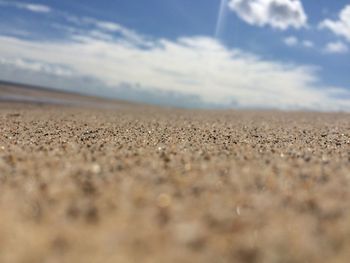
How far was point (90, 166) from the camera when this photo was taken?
6930 mm

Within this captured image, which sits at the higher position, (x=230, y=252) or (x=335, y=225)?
(x=335, y=225)

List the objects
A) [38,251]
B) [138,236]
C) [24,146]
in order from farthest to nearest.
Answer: [24,146] → [138,236] → [38,251]

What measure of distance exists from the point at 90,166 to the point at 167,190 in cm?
206

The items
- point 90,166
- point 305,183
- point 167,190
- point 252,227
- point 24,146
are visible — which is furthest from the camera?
point 24,146

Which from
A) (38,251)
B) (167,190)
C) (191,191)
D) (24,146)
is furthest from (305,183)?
(24,146)

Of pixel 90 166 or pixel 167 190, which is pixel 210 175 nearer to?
pixel 167 190

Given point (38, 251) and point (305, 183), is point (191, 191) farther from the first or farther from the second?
point (38, 251)

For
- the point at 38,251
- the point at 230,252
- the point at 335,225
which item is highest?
the point at 335,225

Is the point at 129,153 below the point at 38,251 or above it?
above

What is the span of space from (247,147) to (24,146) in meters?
6.28

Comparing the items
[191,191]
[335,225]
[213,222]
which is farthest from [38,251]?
[335,225]

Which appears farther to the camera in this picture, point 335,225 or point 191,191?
point 191,191

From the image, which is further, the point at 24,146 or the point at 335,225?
the point at 24,146

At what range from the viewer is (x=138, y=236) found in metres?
4.15
